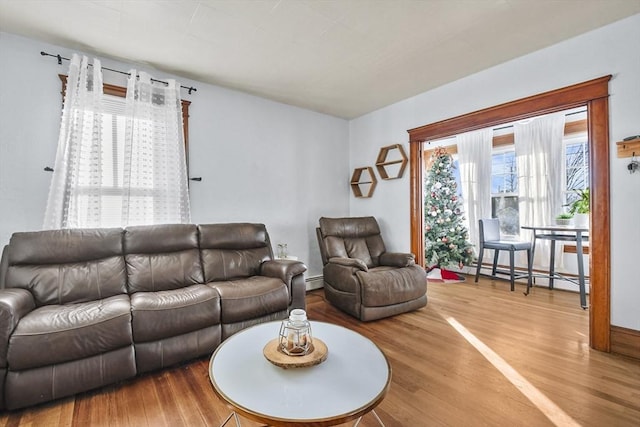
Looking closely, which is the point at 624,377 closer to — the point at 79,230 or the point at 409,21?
the point at 409,21

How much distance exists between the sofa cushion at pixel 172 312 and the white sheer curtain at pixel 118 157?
1005 mm

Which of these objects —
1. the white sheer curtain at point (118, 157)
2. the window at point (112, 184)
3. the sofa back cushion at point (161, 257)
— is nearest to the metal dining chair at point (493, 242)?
the sofa back cushion at point (161, 257)

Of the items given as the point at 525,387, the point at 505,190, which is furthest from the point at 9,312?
the point at 505,190

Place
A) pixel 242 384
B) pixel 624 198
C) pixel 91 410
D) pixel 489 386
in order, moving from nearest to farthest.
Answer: pixel 242 384 → pixel 91 410 → pixel 489 386 → pixel 624 198

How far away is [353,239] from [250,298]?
172 centimetres

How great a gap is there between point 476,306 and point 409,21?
2.88 m

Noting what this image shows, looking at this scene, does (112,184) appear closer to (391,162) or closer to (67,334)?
(67,334)

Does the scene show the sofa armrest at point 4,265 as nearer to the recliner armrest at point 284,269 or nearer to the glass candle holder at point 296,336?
the recliner armrest at point 284,269

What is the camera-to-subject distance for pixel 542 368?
200 centimetres

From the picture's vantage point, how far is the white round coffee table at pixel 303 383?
1.01 meters

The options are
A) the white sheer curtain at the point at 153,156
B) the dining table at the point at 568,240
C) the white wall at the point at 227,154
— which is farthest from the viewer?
the dining table at the point at 568,240

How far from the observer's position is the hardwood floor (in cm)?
154

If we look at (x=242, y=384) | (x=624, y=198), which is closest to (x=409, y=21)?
(x=624, y=198)

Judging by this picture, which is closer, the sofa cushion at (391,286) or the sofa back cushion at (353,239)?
the sofa cushion at (391,286)
